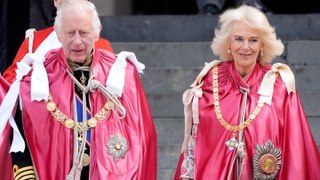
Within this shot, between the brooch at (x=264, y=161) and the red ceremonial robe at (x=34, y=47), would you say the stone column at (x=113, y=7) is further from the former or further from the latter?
the brooch at (x=264, y=161)

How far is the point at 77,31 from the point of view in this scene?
26.9 ft

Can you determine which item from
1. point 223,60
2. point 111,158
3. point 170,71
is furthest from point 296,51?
point 111,158

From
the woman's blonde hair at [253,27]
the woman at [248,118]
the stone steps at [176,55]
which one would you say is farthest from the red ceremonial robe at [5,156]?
the stone steps at [176,55]

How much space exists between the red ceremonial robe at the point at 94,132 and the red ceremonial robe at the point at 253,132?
0.35 m

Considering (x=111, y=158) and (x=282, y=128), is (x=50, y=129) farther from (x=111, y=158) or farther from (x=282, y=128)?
(x=282, y=128)

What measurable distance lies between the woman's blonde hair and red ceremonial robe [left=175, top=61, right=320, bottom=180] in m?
0.10

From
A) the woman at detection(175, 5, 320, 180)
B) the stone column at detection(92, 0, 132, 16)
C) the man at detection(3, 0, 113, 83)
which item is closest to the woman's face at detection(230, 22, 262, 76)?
the woman at detection(175, 5, 320, 180)

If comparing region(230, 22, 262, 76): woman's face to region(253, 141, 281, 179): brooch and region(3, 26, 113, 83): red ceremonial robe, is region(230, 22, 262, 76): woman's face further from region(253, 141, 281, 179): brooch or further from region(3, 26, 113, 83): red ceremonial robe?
region(3, 26, 113, 83): red ceremonial robe

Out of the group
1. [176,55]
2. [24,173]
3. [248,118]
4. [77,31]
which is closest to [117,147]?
[24,173]

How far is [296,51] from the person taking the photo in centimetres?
1184

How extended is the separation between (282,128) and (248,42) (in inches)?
21.3

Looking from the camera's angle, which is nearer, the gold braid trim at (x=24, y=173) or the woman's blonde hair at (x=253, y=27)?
the gold braid trim at (x=24, y=173)

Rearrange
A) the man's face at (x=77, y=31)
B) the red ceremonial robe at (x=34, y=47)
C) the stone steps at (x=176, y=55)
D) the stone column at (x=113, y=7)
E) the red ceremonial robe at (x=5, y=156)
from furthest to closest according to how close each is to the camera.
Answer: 1. the stone column at (x=113, y=7)
2. the stone steps at (x=176, y=55)
3. the red ceremonial robe at (x=34, y=47)
4. the red ceremonial robe at (x=5, y=156)
5. the man's face at (x=77, y=31)

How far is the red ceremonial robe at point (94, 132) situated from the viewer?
8227 millimetres
